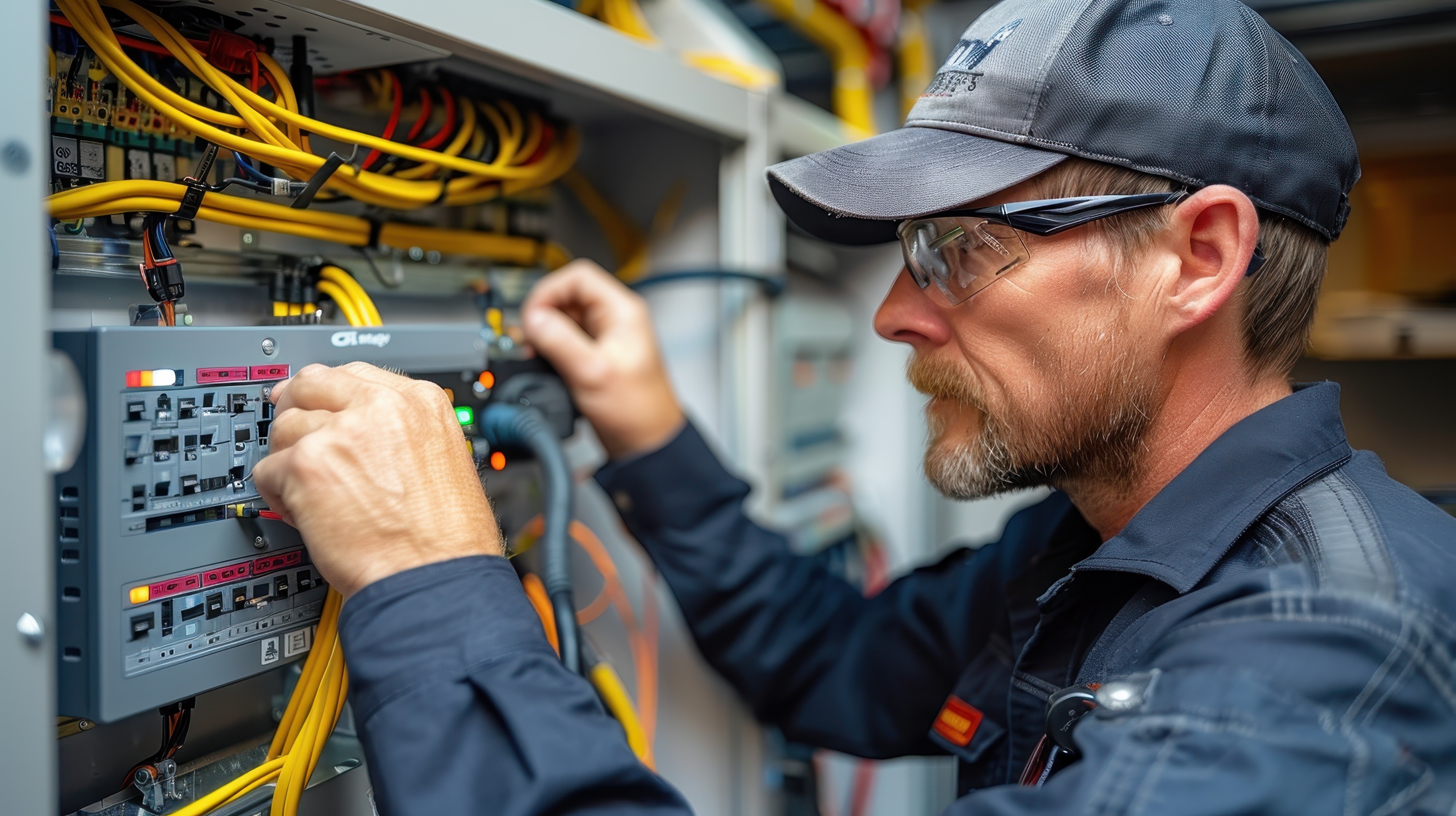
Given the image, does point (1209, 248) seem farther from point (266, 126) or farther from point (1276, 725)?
point (266, 126)

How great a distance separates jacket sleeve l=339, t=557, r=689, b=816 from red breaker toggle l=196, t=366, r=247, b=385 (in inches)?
7.4

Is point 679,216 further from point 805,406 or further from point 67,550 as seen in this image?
point 67,550

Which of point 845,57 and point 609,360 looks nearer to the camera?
point 609,360

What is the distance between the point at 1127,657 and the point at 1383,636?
0.19m

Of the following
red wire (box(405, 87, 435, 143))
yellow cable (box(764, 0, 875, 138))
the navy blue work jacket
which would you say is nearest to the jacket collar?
the navy blue work jacket

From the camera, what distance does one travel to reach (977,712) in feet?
3.19

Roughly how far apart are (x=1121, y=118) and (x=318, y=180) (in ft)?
2.10

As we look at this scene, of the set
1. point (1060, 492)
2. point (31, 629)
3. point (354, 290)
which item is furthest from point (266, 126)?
point (1060, 492)

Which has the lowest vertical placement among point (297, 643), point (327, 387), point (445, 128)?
point (297, 643)

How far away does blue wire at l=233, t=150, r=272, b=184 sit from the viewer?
731 millimetres

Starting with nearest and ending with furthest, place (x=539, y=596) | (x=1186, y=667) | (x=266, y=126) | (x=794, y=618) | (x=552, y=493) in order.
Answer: (x=1186, y=667) → (x=266, y=126) → (x=552, y=493) → (x=539, y=596) → (x=794, y=618)

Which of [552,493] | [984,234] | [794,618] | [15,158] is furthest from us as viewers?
[794,618]

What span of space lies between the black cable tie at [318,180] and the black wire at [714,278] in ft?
→ 1.48

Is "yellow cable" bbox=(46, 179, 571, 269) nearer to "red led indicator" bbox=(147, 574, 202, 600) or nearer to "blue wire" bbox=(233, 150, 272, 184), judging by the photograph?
"blue wire" bbox=(233, 150, 272, 184)
